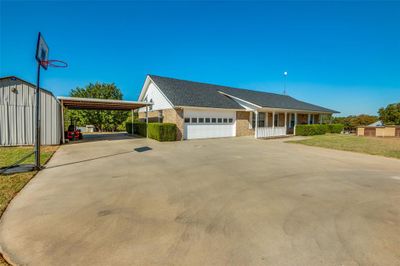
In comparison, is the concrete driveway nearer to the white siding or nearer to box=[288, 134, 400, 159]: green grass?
box=[288, 134, 400, 159]: green grass

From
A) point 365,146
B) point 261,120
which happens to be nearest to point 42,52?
point 365,146

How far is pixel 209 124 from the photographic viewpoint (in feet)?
54.1

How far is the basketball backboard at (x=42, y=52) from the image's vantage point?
5879mm

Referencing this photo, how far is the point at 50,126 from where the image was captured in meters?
11.6

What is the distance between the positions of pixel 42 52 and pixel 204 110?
37.0 feet

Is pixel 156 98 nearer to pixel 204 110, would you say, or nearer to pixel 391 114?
pixel 204 110

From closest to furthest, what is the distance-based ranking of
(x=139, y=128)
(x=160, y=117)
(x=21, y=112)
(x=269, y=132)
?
(x=21, y=112), (x=160, y=117), (x=269, y=132), (x=139, y=128)

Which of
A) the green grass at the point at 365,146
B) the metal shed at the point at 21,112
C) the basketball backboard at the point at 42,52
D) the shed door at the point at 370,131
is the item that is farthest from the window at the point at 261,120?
the basketball backboard at the point at 42,52

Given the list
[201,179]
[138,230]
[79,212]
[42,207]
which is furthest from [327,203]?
[42,207]

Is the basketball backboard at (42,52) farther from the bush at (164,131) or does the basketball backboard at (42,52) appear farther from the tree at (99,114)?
the tree at (99,114)

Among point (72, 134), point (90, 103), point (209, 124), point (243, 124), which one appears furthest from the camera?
point (243, 124)

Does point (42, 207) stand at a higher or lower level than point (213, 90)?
lower

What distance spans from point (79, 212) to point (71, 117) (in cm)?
2635

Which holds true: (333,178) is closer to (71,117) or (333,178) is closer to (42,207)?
(42,207)
